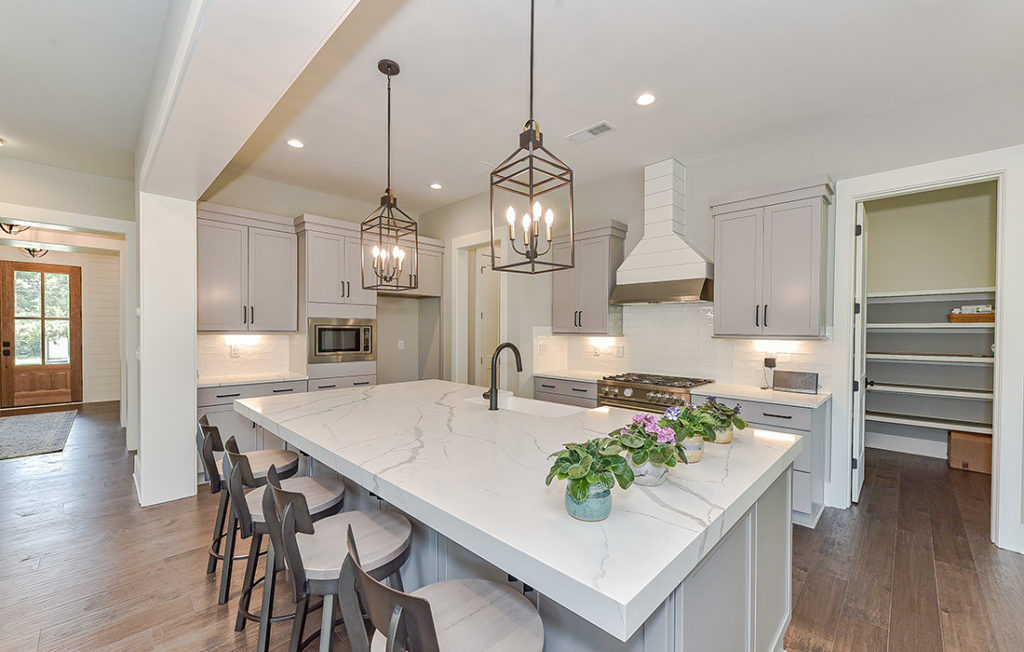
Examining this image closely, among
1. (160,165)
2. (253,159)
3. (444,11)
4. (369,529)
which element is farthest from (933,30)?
(253,159)

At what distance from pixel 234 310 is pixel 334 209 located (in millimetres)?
1631

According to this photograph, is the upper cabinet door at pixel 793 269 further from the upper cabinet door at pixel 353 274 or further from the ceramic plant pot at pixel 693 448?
the upper cabinet door at pixel 353 274

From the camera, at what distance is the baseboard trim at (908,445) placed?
4.50 meters

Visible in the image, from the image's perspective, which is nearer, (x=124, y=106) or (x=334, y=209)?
(x=124, y=106)

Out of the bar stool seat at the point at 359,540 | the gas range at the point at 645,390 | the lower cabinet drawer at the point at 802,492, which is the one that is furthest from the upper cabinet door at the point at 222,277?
the lower cabinet drawer at the point at 802,492

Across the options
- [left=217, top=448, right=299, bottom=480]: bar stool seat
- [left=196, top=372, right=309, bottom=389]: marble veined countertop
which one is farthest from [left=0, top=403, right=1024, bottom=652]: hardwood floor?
[left=196, top=372, right=309, bottom=389]: marble veined countertop

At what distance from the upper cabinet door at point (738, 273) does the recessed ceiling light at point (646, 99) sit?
1153 millimetres

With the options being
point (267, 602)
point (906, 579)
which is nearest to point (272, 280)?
point (267, 602)

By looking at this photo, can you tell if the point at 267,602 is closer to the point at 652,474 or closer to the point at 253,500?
the point at 253,500

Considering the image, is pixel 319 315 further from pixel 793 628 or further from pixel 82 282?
pixel 82 282

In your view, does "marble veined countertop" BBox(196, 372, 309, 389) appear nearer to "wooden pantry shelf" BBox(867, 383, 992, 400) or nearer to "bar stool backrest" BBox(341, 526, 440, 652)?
"bar stool backrest" BBox(341, 526, 440, 652)

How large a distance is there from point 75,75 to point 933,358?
7.03 meters

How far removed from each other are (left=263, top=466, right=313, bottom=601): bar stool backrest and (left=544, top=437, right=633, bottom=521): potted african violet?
0.80 meters

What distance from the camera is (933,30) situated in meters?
2.23
